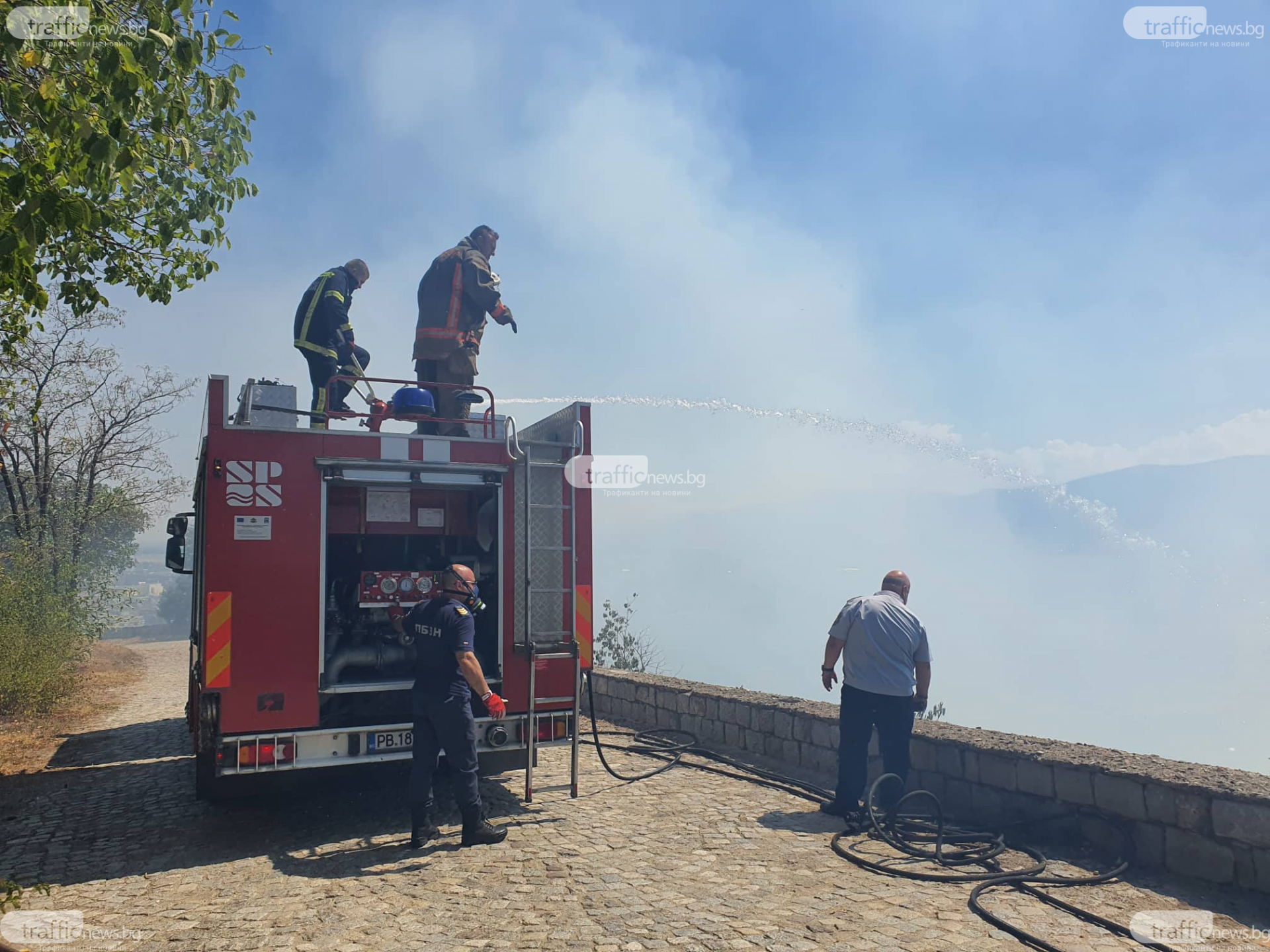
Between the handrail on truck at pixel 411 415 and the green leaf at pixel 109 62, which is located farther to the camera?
the handrail on truck at pixel 411 415

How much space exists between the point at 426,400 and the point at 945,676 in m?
138

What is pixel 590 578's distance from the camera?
6.88 m

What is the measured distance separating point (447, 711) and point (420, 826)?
2.53 feet

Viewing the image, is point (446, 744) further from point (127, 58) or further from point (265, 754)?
point (127, 58)

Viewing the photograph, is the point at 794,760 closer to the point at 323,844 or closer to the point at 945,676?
the point at 323,844

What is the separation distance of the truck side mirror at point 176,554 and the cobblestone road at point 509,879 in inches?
88.5

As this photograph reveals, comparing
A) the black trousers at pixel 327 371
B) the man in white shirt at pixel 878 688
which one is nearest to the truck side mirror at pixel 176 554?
the black trousers at pixel 327 371

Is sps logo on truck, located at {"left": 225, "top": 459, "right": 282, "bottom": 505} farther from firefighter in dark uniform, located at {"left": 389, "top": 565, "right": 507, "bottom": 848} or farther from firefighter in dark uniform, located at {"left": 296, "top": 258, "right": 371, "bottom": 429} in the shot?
firefighter in dark uniform, located at {"left": 296, "top": 258, "right": 371, "bottom": 429}

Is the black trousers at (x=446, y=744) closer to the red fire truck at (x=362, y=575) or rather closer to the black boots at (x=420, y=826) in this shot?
the black boots at (x=420, y=826)

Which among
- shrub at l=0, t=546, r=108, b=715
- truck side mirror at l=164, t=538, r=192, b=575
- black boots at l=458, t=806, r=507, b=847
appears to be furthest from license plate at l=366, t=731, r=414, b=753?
shrub at l=0, t=546, r=108, b=715

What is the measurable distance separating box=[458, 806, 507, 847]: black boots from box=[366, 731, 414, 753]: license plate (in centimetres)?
69

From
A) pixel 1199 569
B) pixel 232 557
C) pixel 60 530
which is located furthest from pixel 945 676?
pixel 232 557

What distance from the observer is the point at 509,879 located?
495cm

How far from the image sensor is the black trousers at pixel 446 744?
5652mm
